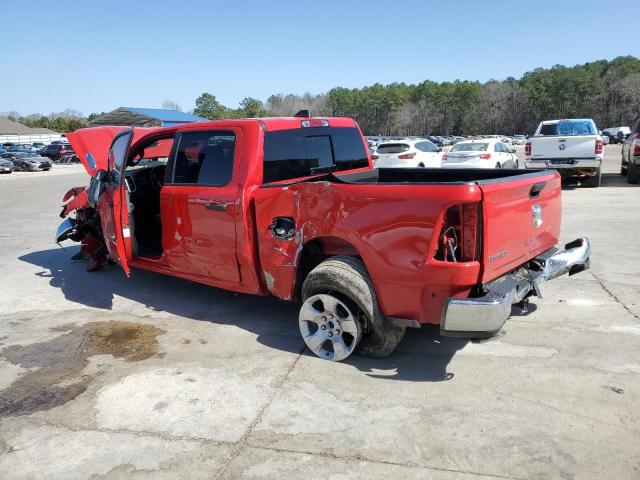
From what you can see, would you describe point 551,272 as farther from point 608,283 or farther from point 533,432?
point 608,283

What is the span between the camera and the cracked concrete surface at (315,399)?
2.81 metres

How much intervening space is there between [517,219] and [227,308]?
3.12 m

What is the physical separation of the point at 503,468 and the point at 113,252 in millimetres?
4375

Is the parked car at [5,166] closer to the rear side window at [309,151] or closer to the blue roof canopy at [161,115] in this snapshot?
the blue roof canopy at [161,115]

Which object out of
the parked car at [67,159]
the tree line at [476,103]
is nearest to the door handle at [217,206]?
the parked car at [67,159]

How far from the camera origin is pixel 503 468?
2684mm

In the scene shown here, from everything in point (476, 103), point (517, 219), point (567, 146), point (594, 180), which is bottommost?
point (594, 180)

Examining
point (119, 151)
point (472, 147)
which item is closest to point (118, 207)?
point (119, 151)

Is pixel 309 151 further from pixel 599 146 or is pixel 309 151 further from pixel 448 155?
pixel 448 155

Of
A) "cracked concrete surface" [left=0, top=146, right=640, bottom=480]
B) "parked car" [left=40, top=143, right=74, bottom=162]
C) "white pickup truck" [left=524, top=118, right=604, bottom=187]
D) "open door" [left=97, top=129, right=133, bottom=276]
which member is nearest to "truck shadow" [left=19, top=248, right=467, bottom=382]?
"cracked concrete surface" [left=0, top=146, right=640, bottom=480]

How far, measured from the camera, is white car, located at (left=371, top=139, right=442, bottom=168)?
16234mm

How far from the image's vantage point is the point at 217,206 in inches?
180

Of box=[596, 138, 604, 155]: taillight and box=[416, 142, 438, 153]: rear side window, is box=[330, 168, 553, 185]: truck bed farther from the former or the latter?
box=[416, 142, 438, 153]: rear side window

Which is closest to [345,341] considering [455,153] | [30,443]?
[30,443]
